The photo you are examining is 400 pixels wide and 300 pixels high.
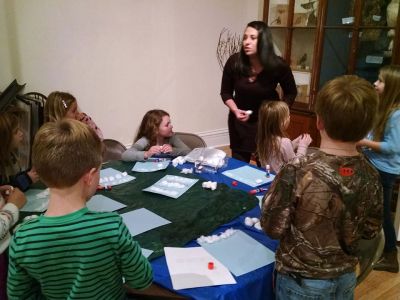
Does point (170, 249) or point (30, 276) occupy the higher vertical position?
point (30, 276)

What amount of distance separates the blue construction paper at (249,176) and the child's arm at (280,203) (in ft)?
2.65

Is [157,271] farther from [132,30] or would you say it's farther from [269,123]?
[132,30]

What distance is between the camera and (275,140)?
7.30ft

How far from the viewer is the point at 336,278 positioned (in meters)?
1.09

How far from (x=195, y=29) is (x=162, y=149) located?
238 cm

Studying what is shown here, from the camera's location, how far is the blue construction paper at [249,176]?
1.94 metres

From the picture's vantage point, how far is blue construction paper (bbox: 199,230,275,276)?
1209mm

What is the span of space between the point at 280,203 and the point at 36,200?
1.19 metres

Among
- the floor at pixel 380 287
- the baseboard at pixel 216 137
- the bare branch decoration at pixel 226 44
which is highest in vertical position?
the bare branch decoration at pixel 226 44

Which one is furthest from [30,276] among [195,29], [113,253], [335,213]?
[195,29]

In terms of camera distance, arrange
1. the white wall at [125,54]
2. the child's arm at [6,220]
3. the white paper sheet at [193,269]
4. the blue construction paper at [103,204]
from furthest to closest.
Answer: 1. the white wall at [125,54]
2. the blue construction paper at [103,204]
3. the child's arm at [6,220]
4. the white paper sheet at [193,269]

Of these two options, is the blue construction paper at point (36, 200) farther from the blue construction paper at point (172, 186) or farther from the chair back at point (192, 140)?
the chair back at point (192, 140)

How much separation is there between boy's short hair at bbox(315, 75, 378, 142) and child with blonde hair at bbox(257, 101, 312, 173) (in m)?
1.18

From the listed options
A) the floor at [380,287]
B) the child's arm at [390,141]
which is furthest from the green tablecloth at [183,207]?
the floor at [380,287]
